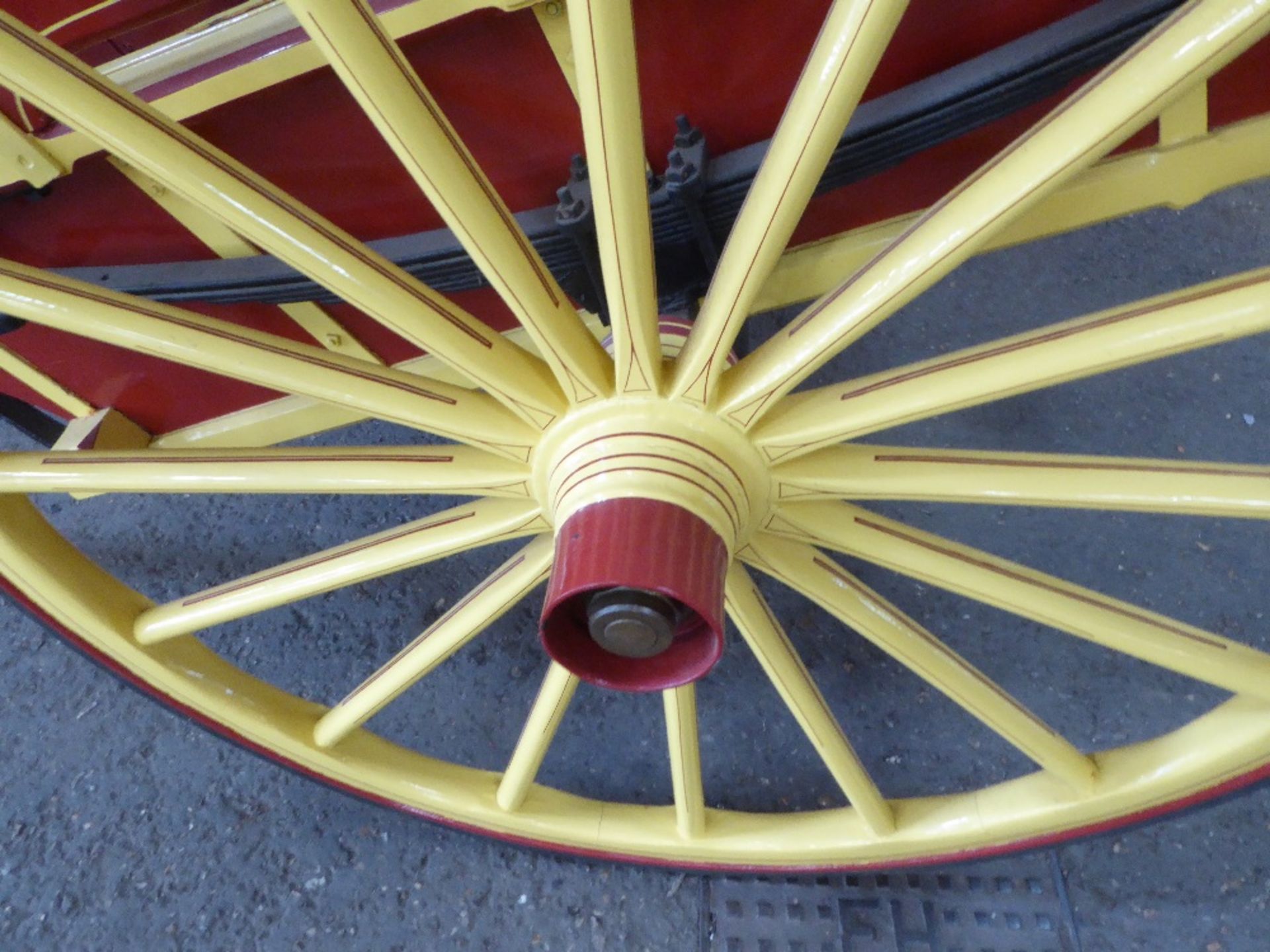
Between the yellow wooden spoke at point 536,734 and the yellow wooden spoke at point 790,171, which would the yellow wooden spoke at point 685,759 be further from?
the yellow wooden spoke at point 790,171

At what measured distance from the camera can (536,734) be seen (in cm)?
93

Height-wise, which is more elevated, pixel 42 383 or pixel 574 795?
pixel 42 383

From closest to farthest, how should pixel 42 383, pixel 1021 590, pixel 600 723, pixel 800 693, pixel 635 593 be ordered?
pixel 635 593 < pixel 1021 590 < pixel 800 693 < pixel 42 383 < pixel 600 723

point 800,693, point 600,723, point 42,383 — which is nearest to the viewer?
point 800,693

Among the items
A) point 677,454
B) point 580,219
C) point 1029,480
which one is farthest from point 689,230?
point 1029,480

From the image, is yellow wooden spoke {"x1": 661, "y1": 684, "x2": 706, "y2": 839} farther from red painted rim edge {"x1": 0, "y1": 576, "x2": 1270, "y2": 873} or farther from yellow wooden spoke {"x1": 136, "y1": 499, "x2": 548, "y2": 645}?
yellow wooden spoke {"x1": 136, "y1": 499, "x2": 548, "y2": 645}

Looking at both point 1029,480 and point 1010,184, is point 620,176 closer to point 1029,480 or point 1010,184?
point 1010,184

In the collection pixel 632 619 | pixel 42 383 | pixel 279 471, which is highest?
pixel 42 383

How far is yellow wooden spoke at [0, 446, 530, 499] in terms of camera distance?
77cm

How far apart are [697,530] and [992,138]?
15.7 inches

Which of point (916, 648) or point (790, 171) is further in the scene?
point (916, 648)

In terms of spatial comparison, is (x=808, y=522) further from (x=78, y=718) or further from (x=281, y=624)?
(x=78, y=718)

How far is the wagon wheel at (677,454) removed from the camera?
0.55 m

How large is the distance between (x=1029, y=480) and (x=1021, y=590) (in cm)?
12
